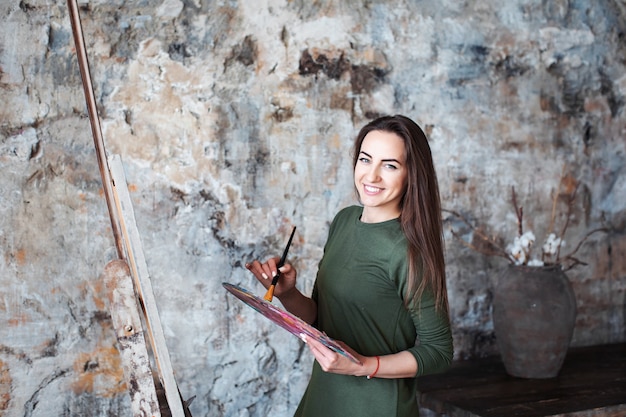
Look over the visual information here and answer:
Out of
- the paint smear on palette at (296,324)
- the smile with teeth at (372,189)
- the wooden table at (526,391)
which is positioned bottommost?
the wooden table at (526,391)

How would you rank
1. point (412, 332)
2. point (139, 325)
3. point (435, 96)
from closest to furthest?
A: point (139, 325), point (412, 332), point (435, 96)

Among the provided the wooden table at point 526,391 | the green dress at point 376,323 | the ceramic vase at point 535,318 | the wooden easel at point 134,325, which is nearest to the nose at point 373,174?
the green dress at point 376,323

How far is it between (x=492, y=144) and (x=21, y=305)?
2063mm

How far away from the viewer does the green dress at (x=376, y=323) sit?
1910 mm

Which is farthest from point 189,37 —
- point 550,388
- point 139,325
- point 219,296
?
point 550,388

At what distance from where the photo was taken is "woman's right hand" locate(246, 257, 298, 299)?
206cm

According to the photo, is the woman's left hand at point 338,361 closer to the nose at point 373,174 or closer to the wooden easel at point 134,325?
the wooden easel at point 134,325

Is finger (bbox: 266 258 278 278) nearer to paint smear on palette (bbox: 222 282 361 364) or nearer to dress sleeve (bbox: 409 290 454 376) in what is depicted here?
paint smear on palette (bbox: 222 282 361 364)

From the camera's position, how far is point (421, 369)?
6.16ft

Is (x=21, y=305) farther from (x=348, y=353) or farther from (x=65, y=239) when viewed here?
(x=348, y=353)

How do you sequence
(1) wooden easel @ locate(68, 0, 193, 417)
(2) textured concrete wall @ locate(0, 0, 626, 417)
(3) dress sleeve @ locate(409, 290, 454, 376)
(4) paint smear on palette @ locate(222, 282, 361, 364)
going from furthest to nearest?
(2) textured concrete wall @ locate(0, 0, 626, 417) → (3) dress sleeve @ locate(409, 290, 454, 376) → (4) paint smear on palette @ locate(222, 282, 361, 364) → (1) wooden easel @ locate(68, 0, 193, 417)

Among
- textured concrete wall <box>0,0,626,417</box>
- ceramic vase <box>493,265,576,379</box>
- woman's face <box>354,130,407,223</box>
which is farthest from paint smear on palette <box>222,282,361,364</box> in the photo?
ceramic vase <box>493,265,576,379</box>

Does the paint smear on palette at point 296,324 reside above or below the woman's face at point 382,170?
below

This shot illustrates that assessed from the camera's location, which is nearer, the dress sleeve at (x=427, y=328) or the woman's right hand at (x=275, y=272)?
the dress sleeve at (x=427, y=328)
